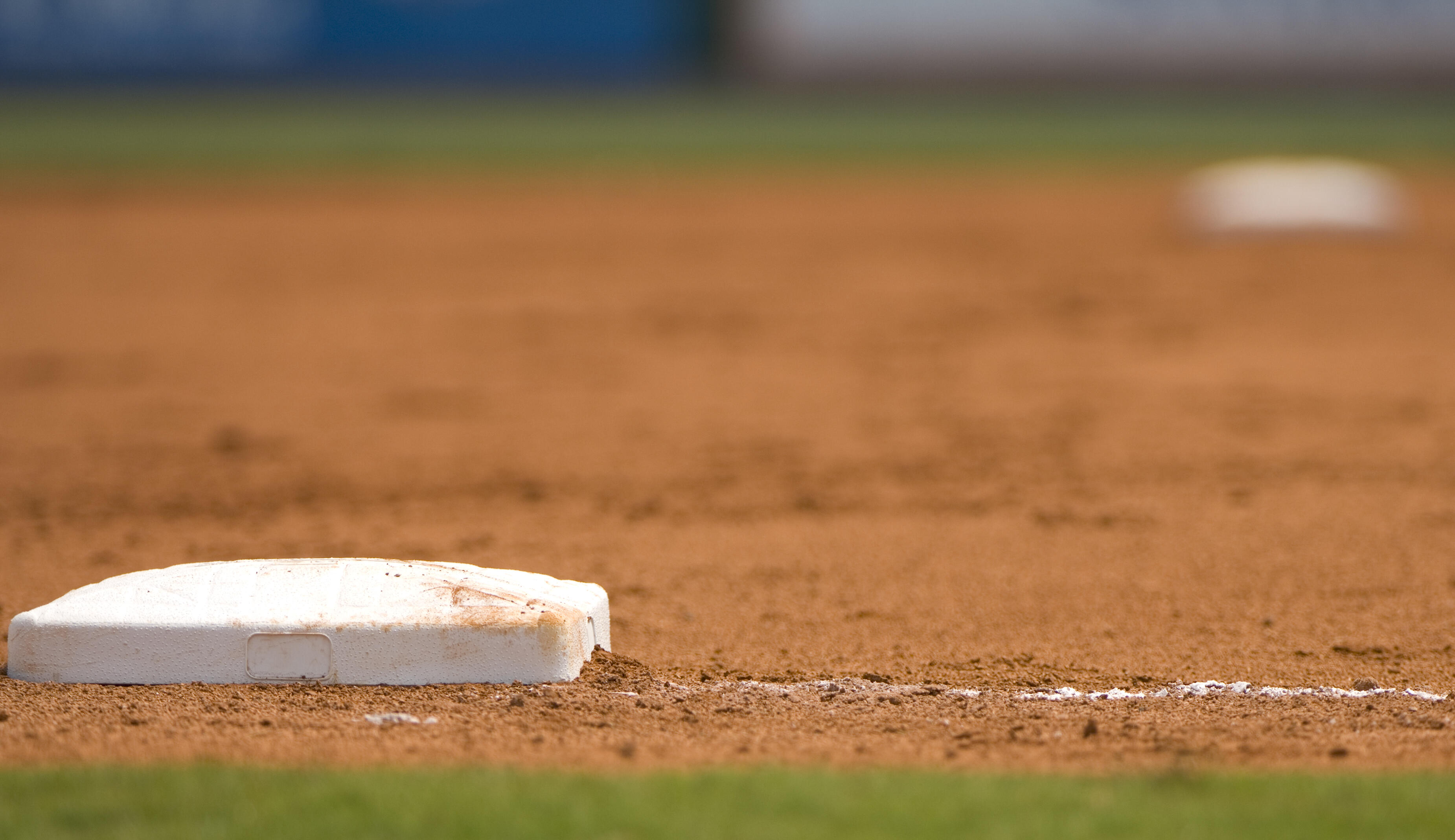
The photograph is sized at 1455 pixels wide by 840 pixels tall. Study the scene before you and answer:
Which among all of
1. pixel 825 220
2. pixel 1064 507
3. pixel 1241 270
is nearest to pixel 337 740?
pixel 1064 507

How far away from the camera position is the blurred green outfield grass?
15734mm

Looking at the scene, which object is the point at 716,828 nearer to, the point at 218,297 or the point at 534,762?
the point at 534,762

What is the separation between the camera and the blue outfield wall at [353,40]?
1927cm

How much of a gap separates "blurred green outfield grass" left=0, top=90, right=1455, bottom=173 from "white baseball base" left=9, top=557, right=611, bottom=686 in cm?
1238

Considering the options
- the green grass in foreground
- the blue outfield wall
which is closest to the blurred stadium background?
the blue outfield wall

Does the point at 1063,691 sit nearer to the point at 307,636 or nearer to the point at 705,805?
the point at 705,805

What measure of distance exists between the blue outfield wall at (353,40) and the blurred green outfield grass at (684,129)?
0.37 meters

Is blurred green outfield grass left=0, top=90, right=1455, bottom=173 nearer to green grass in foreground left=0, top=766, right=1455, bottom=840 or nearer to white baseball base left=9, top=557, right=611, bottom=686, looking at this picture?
A: white baseball base left=9, top=557, right=611, bottom=686

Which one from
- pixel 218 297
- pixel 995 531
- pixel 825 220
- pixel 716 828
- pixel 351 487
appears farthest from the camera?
pixel 825 220

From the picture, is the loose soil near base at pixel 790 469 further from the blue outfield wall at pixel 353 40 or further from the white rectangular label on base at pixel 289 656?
the blue outfield wall at pixel 353 40

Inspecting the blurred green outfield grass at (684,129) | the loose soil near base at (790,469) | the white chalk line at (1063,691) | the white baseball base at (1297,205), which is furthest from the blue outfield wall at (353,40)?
the white chalk line at (1063,691)

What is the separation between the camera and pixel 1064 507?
5172 mm

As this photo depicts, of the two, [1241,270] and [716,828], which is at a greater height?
[1241,270]

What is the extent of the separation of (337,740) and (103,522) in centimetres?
242
